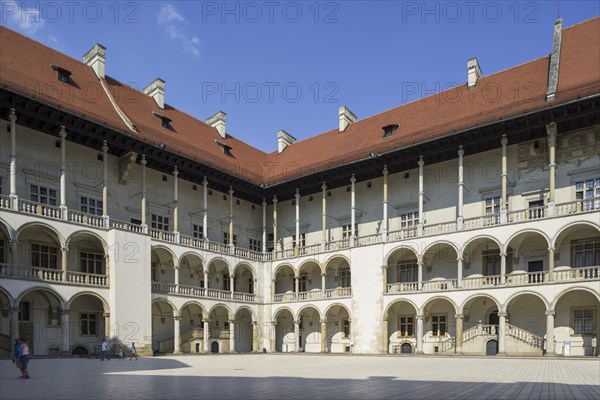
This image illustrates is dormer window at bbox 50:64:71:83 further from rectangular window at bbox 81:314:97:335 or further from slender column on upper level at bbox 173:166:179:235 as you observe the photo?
rectangular window at bbox 81:314:97:335

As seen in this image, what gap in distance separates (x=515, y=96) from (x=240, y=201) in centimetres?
1882

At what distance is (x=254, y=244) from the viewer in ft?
118

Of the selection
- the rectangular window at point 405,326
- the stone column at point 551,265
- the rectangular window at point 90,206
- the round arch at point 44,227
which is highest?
the rectangular window at point 90,206

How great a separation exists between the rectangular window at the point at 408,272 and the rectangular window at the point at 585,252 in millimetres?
8206

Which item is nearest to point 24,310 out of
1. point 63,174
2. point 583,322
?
point 63,174

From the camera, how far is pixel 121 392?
367 inches

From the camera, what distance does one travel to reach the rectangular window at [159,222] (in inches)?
1163

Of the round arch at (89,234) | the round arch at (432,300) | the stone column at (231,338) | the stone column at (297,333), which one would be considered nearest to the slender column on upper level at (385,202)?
the round arch at (432,300)

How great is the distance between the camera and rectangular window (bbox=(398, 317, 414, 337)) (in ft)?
93.8

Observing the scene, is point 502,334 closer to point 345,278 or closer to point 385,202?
point 385,202

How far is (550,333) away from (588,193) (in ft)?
23.0

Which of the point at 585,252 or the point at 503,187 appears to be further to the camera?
the point at 503,187

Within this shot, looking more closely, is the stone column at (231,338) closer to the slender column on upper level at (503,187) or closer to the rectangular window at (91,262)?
the rectangular window at (91,262)

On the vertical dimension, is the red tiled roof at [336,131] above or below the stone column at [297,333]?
above
